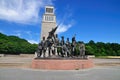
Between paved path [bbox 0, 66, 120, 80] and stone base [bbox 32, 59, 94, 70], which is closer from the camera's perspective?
paved path [bbox 0, 66, 120, 80]

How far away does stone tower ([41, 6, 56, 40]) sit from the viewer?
51.4 m

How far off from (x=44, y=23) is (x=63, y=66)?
39201mm

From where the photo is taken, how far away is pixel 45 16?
57312mm

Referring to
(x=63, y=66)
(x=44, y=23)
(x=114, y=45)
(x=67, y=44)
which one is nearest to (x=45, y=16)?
(x=44, y=23)

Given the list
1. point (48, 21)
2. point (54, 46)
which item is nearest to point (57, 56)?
point (54, 46)

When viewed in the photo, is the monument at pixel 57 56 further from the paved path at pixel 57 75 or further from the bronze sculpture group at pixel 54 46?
the paved path at pixel 57 75

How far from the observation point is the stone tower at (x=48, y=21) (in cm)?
5139

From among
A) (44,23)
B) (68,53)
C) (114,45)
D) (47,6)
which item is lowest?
(68,53)

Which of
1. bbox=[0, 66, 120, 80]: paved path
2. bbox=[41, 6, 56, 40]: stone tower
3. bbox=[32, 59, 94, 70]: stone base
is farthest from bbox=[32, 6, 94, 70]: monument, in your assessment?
bbox=[41, 6, 56, 40]: stone tower

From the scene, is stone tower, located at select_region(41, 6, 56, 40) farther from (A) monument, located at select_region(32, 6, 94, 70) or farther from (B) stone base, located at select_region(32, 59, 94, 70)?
(B) stone base, located at select_region(32, 59, 94, 70)

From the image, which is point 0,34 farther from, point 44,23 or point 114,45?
point 114,45

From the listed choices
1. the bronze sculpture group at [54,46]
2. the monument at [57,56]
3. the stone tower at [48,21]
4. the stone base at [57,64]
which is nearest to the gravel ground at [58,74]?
the stone base at [57,64]

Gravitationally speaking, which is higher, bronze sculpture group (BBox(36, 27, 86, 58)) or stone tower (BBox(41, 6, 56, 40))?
stone tower (BBox(41, 6, 56, 40))

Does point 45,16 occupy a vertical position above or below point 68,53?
above
